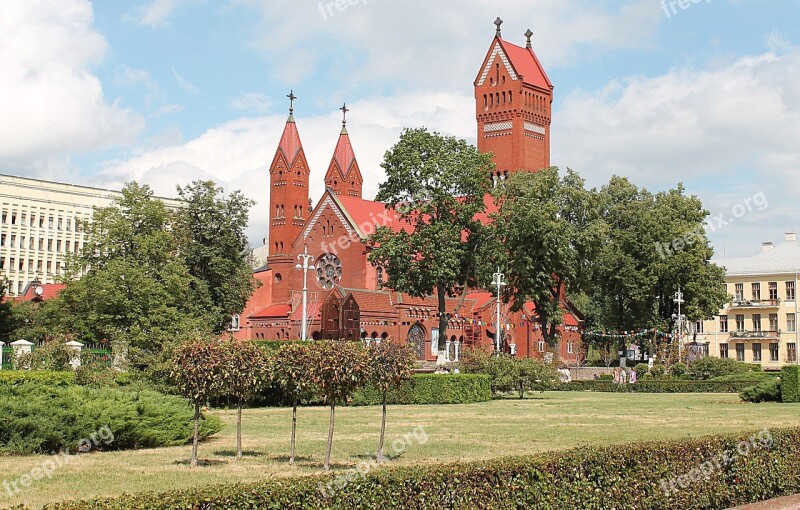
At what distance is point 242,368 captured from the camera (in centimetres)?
1471

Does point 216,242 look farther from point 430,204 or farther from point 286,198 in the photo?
point 286,198

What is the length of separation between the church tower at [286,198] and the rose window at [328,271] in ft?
23.9

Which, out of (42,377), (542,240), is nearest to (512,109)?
(542,240)

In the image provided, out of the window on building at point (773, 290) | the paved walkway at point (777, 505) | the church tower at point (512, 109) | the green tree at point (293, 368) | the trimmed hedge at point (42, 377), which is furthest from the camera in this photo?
the window on building at point (773, 290)

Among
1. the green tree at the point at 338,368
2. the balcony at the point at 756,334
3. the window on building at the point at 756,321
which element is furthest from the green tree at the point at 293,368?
the window on building at the point at 756,321

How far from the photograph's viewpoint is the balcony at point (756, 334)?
255 feet

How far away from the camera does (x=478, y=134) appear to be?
3125 inches

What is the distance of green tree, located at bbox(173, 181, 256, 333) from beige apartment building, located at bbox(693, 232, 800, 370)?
4441 cm

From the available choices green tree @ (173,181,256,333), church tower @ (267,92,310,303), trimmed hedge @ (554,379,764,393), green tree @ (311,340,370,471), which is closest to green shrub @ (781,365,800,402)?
trimmed hedge @ (554,379,764,393)

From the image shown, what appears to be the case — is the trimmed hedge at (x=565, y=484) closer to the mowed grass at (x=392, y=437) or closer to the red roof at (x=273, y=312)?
the mowed grass at (x=392, y=437)

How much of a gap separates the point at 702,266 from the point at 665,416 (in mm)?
36986

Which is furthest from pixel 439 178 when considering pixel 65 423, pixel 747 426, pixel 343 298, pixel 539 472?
pixel 539 472

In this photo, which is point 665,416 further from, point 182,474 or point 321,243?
point 321,243

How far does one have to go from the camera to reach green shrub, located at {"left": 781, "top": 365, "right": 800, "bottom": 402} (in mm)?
30844
